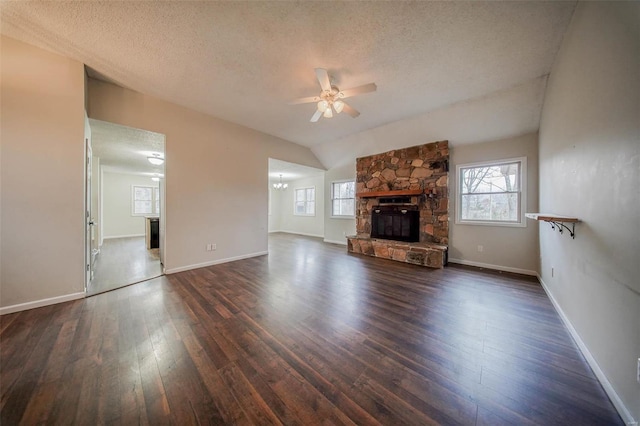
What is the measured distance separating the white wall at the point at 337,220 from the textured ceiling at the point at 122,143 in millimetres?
4520

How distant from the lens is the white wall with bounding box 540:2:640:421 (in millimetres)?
1185

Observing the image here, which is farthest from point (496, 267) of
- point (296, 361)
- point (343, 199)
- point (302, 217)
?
point (302, 217)

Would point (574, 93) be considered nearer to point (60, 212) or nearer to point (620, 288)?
point (620, 288)

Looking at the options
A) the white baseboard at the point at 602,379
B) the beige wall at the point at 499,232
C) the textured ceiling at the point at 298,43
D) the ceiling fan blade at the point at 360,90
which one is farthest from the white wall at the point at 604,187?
the beige wall at the point at 499,232

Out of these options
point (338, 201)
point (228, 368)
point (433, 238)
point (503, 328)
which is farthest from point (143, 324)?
point (338, 201)

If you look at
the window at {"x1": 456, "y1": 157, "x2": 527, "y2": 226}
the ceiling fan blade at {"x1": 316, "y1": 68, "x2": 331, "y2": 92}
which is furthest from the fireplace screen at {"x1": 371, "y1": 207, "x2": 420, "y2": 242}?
the ceiling fan blade at {"x1": 316, "y1": 68, "x2": 331, "y2": 92}

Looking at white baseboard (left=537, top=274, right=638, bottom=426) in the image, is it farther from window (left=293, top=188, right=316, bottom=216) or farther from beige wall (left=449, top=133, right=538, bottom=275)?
window (left=293, top=188, right=316, bottom=216)

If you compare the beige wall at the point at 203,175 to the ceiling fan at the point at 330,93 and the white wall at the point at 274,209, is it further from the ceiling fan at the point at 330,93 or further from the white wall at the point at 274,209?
the white wall at the point at 274,209

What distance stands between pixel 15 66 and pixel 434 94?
5.25 m

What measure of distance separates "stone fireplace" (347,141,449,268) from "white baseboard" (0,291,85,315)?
4.93 metres

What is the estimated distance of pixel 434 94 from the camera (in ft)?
10.9

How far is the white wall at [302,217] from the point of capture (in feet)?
27.9

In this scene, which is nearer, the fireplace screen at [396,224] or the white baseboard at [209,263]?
the white baseboard at [209,263]

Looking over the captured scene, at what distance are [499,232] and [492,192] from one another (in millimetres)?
807
